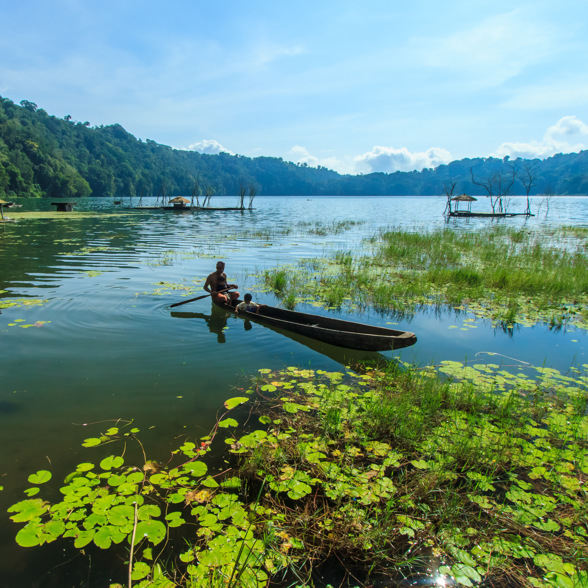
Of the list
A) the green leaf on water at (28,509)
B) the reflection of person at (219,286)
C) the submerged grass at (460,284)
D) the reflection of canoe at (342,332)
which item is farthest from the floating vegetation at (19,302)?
the green leaf on water at (28,509)

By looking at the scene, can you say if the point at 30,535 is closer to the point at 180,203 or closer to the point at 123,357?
the point at 123,357

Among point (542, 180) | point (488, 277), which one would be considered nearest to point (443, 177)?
point (542, 180)

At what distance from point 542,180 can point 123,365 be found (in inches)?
7338

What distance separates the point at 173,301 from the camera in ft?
27.7

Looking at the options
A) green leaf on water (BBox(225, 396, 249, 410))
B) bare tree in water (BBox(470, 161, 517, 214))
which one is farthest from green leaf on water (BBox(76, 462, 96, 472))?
bare tree in water (BBox(470, 161, 517, 214))

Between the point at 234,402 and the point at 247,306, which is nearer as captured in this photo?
the point at 234,402

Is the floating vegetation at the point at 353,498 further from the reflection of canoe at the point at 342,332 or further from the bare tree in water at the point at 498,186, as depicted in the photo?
the bare tree in water at the point at 498,186

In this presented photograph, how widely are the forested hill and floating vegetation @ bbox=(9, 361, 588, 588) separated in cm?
3495

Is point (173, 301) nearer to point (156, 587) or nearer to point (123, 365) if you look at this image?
point (123, 365)

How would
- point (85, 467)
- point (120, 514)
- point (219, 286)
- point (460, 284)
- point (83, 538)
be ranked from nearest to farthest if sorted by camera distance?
point (83, 538)
point (120, 514)
point (85, 467)
point (219, 286)
point (460, 284)

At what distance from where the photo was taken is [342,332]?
5.75m

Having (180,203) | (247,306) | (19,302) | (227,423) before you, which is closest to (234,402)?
(227,423)

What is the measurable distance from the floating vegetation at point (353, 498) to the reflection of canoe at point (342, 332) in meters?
1.12

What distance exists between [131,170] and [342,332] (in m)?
134
